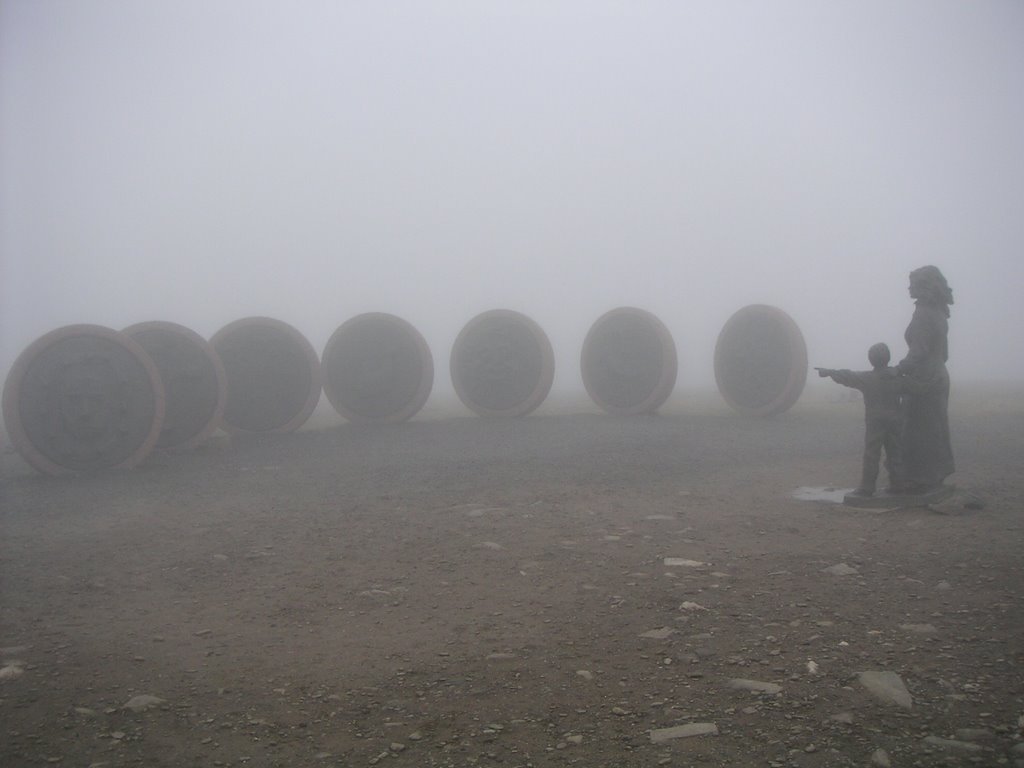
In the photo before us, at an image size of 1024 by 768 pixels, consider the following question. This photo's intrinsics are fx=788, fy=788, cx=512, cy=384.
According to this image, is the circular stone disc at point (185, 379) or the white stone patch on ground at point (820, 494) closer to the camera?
the white stone patch on ground at point (820, 494)

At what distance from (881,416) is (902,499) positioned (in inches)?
23.9

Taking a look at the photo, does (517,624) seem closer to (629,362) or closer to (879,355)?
(879,355)

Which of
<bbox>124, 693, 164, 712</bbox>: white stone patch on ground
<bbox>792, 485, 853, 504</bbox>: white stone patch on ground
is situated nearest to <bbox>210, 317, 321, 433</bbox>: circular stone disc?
<bbox>792, 485, 853, 504</bbox>: white stone patch on ground

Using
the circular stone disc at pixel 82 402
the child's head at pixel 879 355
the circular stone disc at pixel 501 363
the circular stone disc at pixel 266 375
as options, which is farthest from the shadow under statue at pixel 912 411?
the circular stone disc at pixel 266 375

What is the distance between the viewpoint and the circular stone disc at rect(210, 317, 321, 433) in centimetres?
1048

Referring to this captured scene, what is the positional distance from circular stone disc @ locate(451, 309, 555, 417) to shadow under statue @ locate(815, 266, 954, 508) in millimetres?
6184

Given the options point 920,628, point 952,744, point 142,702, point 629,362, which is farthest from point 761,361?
point 142,702

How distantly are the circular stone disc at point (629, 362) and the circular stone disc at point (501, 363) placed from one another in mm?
716

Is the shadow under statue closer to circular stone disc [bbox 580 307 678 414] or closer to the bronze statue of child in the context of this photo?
the bronze statue of child

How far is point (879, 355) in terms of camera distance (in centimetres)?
569

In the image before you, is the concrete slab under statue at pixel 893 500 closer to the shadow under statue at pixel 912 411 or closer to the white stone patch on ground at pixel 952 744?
the shadow under statue at pixel 912 411

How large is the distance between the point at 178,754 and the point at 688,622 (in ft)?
6.79

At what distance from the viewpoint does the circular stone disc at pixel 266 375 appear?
1048 cm

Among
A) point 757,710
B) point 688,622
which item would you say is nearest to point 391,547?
point 688,622
